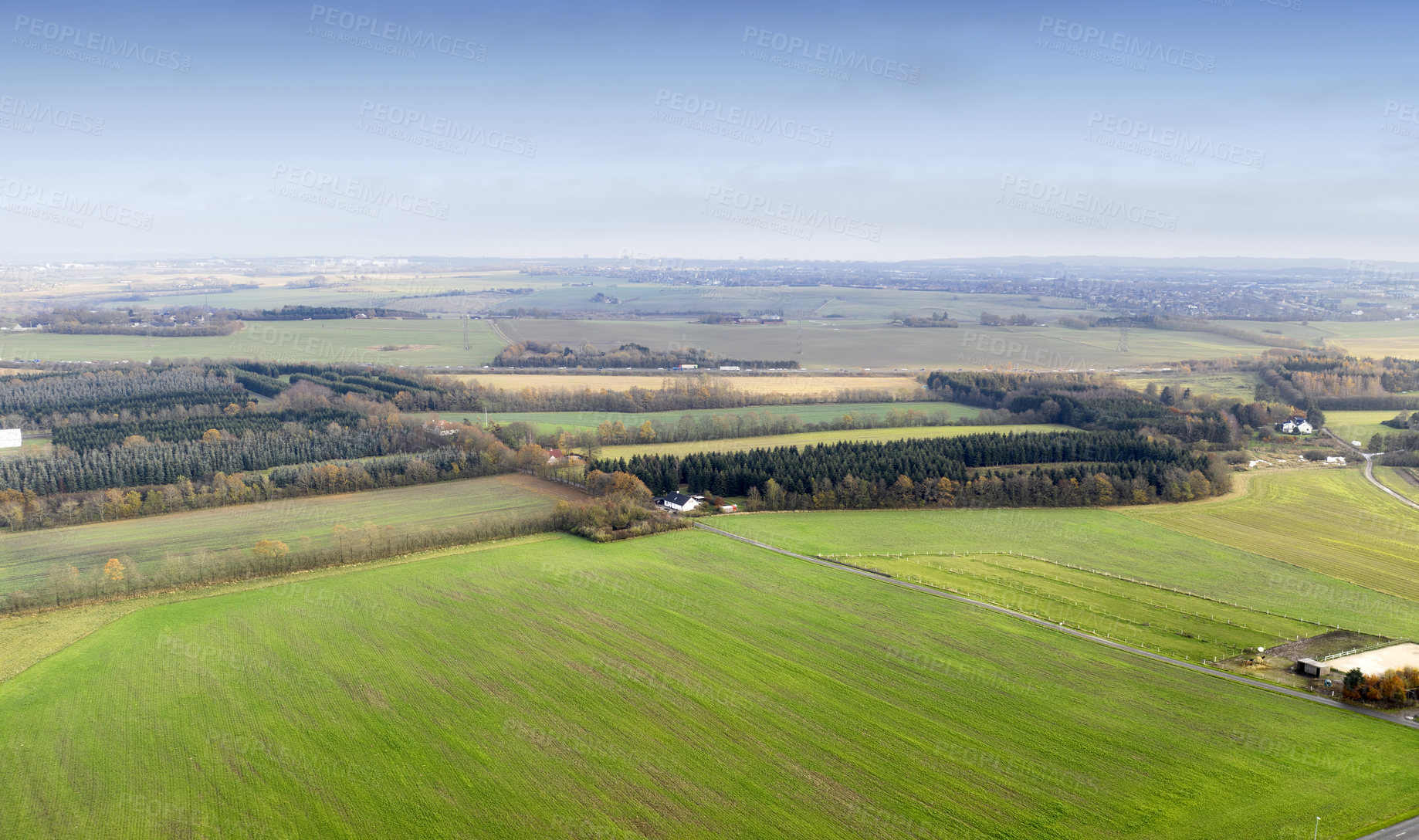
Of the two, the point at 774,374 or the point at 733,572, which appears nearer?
the point at 733,572

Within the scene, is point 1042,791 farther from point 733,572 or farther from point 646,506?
point 646,506

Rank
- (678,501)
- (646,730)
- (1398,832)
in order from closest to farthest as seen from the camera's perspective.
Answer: (1398,832), (646,730), (678,501)

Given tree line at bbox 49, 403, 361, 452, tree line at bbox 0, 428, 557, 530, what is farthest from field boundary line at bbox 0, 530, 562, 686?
tree line at bbox 49, 403, 361, 452

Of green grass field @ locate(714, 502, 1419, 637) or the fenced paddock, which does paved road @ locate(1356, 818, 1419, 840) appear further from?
green grass field @ locate(714, 502, 1419, 637)

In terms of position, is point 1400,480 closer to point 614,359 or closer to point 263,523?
point 263,523

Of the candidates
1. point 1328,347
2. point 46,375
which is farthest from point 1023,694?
point 1328,347

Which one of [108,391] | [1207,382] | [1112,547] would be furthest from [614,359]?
[1112,547]
